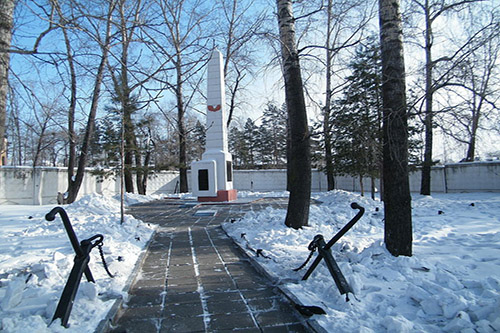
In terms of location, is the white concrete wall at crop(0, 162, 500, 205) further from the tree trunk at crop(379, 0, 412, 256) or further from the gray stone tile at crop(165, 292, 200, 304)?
the gray stone tile at crop(165, 292, 200, 304)

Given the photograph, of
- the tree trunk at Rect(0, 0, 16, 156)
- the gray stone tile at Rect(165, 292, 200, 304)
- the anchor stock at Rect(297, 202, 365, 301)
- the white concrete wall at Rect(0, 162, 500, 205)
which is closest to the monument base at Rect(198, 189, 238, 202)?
the white concrete wall at Rect(0, 162, 500, 205)

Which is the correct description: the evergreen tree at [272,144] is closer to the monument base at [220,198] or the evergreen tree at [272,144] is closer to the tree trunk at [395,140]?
the monument base at [220,198]

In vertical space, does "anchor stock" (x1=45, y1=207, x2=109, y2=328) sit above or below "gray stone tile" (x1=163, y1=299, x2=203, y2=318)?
above

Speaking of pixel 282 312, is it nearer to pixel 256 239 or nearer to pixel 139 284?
pixel 139 284

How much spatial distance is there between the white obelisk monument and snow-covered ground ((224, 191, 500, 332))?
10.2 metres

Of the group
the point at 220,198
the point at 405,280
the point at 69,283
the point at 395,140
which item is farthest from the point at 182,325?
the point at 220,198

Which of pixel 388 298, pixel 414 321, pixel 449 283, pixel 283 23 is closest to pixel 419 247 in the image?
pixel 449 283

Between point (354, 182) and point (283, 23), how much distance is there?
2068 cm

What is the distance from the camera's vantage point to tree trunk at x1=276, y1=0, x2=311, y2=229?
22.3 feet

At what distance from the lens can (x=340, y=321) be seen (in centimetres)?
262

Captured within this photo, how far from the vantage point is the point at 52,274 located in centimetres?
369

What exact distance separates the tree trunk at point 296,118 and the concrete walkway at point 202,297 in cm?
190

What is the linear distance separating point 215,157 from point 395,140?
44.0 feet

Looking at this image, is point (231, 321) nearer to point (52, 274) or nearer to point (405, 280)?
point (405, 280)
